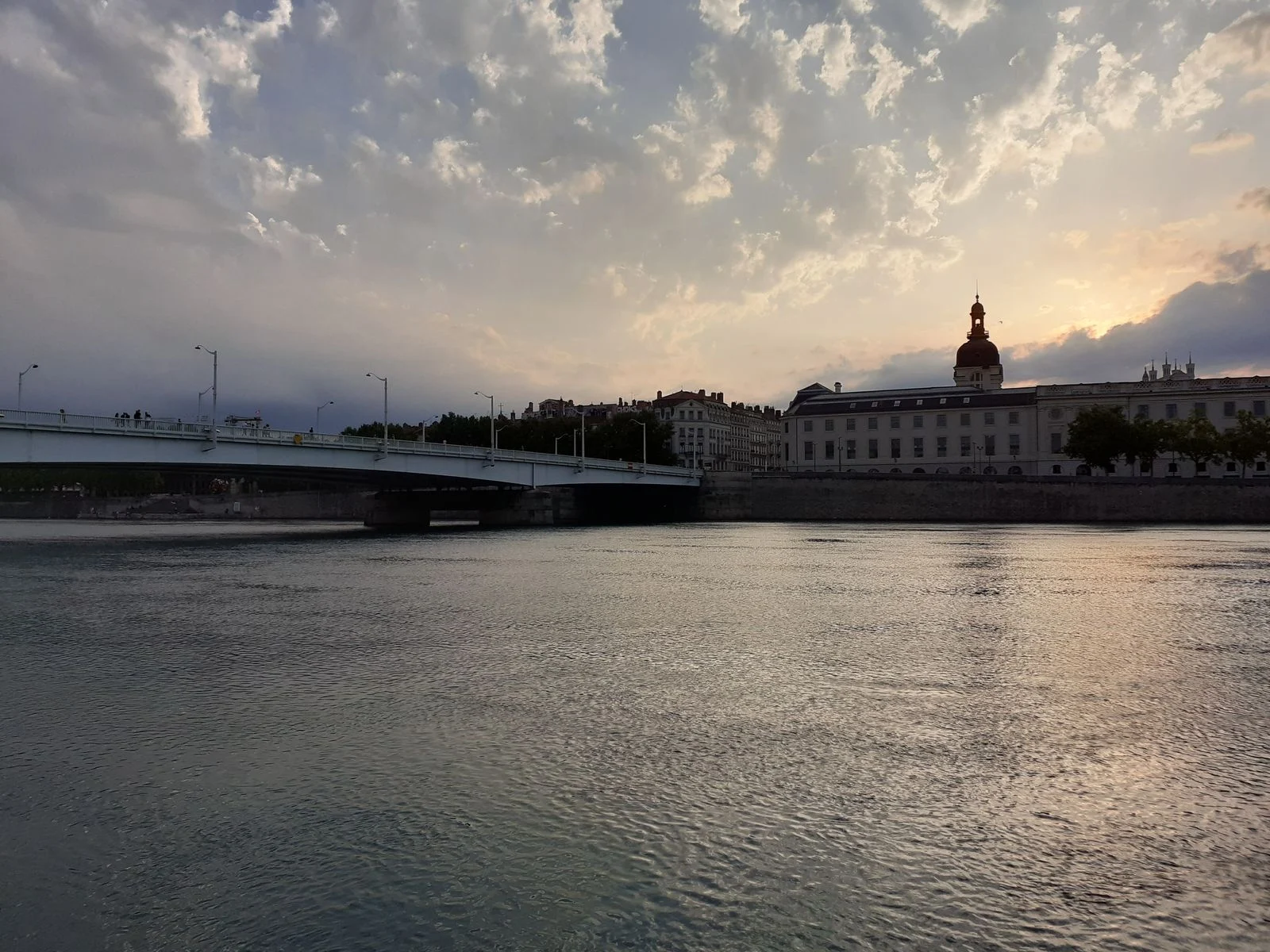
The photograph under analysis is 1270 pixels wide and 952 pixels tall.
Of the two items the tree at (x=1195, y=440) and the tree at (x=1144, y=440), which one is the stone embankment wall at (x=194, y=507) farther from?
the tree at (x=1195, y=440)

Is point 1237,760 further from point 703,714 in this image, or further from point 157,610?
point 157,610

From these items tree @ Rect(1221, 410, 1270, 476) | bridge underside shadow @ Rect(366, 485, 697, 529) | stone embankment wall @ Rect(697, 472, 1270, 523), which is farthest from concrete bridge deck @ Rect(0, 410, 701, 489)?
tree @ Rect(1221, 410, 1270, 476)

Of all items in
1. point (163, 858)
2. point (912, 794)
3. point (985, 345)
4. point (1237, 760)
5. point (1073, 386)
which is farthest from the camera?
point (985, 345)

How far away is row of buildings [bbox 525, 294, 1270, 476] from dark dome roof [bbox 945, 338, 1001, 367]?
0.42 feet

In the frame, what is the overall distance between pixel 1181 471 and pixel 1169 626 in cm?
10791

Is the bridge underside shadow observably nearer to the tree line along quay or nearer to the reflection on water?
the tree line along quay

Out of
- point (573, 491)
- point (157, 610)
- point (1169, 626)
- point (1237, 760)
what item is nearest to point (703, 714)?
point (1237, 760)

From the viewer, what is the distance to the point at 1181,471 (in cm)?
10894

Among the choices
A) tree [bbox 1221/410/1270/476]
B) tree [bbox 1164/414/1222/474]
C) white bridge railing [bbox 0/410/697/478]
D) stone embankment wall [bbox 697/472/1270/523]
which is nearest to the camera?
white bridge railing [bbox 0/410/697/478]

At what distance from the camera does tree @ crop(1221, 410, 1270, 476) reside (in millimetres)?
91500

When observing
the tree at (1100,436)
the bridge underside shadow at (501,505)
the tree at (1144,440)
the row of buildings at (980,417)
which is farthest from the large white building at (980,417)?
the bridge underside shadow at (501,505)

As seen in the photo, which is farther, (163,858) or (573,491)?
(573,491)

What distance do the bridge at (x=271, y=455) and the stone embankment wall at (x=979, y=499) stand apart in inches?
780

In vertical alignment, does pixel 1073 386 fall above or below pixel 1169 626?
above
